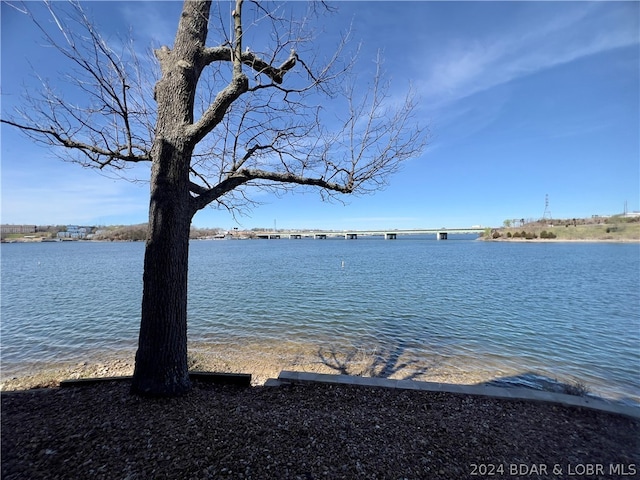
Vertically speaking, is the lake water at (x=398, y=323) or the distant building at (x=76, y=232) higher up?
the distant building at (x=76, y=232)

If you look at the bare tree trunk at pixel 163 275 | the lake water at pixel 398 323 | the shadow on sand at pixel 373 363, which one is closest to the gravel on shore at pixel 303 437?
the bare tree trunk at pixel 163 275

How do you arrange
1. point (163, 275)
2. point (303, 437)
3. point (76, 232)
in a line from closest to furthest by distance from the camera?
point (303, 437) < point (163, 275) < point (76, 232)

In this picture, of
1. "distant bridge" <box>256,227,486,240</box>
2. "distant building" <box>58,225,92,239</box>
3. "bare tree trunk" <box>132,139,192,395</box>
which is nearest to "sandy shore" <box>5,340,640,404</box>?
"bare tree trunk" <box>132,139,192,395</box>

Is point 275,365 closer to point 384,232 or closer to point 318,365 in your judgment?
point 318,365

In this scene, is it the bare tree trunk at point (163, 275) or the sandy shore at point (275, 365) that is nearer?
the bare tree trunk at point (163, 275)

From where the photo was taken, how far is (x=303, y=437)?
108 inches

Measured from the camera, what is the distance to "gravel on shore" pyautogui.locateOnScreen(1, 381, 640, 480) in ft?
7.68

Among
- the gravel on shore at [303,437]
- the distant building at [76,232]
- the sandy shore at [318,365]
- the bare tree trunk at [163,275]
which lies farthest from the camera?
the distant building at [76,232]

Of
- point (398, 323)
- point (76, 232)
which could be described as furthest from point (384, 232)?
point (76, 232)

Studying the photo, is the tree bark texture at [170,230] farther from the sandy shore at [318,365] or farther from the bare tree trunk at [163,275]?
the sandy shore at [318,365]

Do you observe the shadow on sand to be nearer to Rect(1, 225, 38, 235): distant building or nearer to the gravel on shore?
the gravel on shore

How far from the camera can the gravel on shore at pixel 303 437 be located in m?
2.34

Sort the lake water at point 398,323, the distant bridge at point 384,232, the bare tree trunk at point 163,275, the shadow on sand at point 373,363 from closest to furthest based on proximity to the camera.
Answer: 1. the bare tree trunk at point 163,275
2. the shadow on sand at point 373,363
3. the lake water at point 398,323
4. the distant bridge at point 384,232

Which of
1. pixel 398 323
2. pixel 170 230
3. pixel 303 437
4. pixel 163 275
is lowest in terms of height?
pixel 398 323
